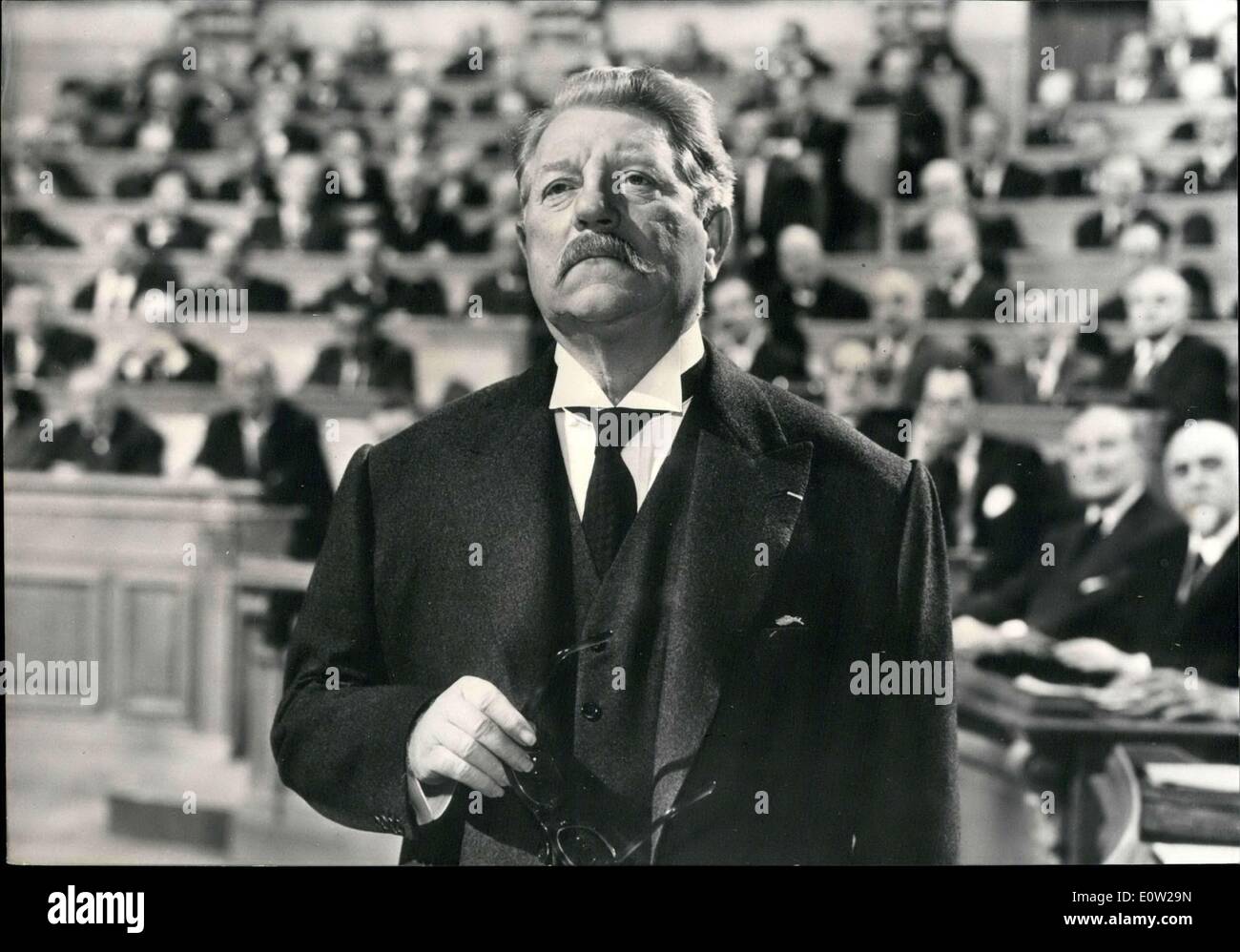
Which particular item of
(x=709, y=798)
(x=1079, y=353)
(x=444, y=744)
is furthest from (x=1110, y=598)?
(x=444, y=744)

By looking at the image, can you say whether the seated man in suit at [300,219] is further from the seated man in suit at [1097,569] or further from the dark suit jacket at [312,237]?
the seated man in suit at [1097,569]

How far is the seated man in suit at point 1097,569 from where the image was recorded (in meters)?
3.15

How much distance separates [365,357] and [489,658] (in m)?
0.81

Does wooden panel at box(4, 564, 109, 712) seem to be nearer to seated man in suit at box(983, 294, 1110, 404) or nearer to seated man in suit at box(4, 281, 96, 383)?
seated man in suit at box(4, 281, 96, 383)

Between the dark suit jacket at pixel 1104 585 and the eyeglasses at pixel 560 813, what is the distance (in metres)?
0.87

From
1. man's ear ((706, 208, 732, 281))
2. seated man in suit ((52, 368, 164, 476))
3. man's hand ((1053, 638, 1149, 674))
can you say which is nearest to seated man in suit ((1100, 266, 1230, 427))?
man's hand ((1053, 638, 1149, 674))

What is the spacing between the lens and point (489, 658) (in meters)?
2.88

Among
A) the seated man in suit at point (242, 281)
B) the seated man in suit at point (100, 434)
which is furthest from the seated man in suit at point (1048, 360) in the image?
the seated man in suit at point (100, 434)

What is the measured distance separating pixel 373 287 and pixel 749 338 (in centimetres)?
89

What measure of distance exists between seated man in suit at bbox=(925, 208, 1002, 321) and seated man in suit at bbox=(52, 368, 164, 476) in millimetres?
1844

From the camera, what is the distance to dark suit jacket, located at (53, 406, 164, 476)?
127 inches

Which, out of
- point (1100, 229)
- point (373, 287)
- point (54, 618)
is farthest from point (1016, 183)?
point (54, 618)
